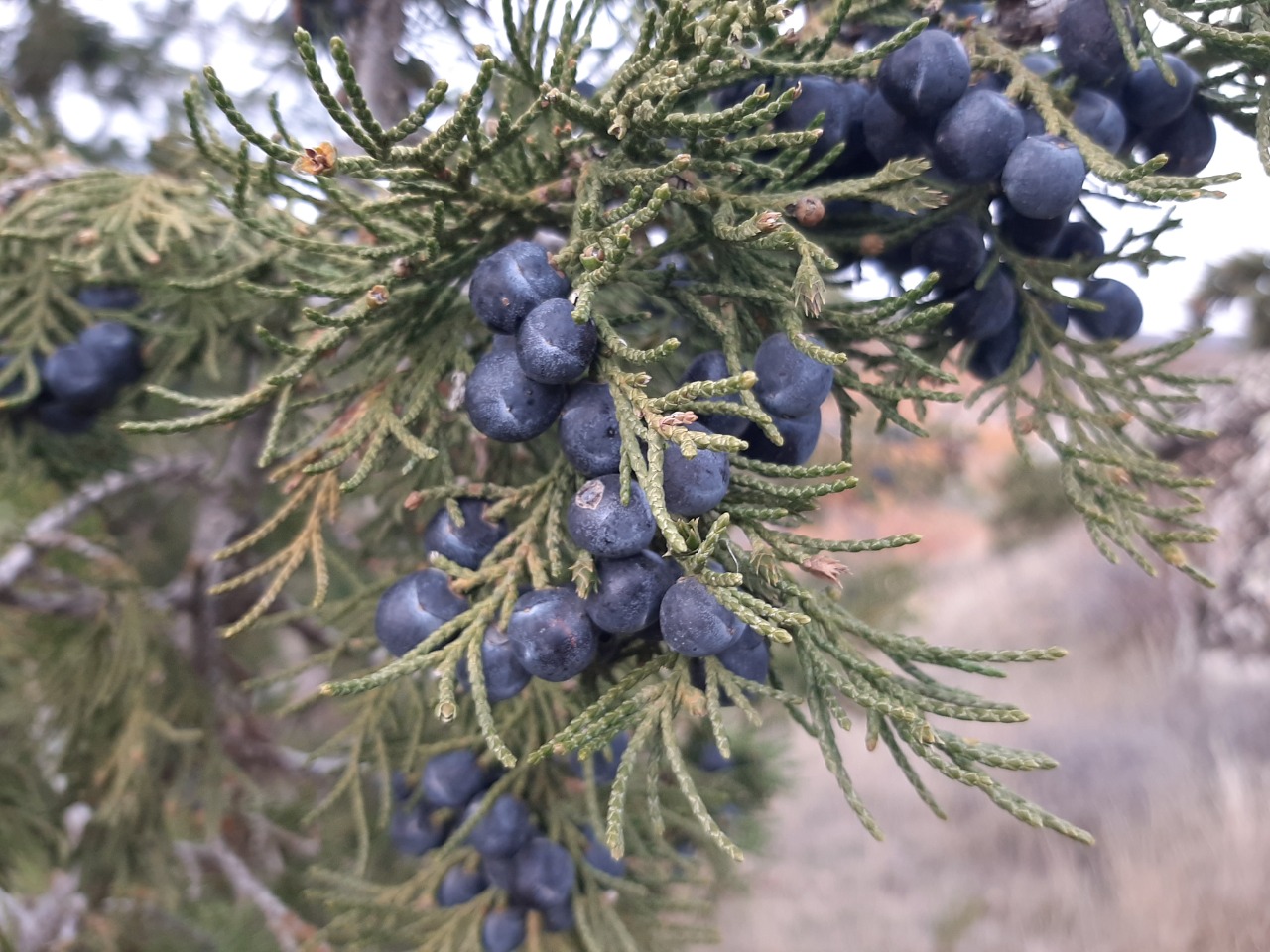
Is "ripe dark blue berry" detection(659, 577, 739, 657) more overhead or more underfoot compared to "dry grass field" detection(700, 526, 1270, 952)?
more overhead

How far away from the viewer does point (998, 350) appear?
60.3 inches

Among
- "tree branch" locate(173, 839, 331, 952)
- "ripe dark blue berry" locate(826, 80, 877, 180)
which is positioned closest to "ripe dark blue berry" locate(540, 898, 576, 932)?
"tree branch" locate(173, 839, 331, 952)

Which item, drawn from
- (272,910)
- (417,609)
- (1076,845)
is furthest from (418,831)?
(1076,845)

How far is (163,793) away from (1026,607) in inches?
441

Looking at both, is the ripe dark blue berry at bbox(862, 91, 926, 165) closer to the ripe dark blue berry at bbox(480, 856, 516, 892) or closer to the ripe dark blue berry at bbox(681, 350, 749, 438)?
the ripe dark blue berry at bbox(681, 350, 749, 438)

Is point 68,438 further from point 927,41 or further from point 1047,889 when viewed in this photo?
point 1047,889

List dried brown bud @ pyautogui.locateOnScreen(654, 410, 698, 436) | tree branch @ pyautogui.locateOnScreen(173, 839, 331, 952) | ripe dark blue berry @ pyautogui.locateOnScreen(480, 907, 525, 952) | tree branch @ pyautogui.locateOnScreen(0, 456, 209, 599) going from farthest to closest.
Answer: tree branch @ pyautogui.locateOnScreen(0, 456, 209, 599)
tree branch @ pyautogui.locateOnScreen(173, 839, 331, 952)
ripe dark blue berry @ pyautogui.locateOnScreen(480, 907, 525, 952)
dried brown bud @ pyautogui.locateOnScreen(654, 410, 698, 436)

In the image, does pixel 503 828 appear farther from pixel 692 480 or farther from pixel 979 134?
pixel 979 134

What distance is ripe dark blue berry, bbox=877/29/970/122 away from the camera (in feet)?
3.84

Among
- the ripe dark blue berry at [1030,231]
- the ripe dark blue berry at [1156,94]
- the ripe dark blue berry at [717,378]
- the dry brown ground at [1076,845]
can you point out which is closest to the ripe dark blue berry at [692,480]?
the ripe dark blue berry at [717,378]

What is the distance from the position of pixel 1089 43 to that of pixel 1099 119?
0.12 metres

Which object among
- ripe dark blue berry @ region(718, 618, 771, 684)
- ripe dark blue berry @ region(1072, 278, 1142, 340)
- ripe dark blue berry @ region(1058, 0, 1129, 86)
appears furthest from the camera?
ripe dark blue berry @ region(1072, 278, 1142, 340)

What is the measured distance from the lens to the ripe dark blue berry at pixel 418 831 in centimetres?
176

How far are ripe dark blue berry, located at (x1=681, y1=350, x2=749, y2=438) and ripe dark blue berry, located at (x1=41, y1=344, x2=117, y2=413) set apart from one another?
147 cm
